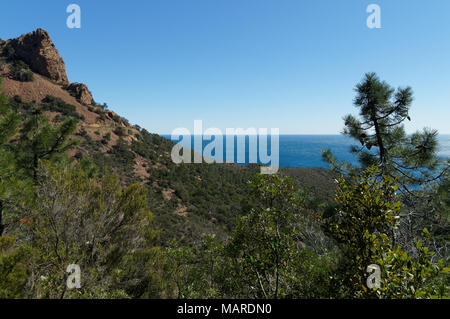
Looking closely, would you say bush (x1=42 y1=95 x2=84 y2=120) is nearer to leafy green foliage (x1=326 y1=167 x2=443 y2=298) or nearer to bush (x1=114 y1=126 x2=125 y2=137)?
bush (x1=114 y1=126 x2=125 y2=137)

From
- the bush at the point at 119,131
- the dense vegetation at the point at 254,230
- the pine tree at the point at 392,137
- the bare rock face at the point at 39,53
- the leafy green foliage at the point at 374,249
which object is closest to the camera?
the leafy green foliage at the point at 374,249

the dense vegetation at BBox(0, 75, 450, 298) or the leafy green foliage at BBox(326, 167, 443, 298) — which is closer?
the leafy green foliage at BBox(326, 167, 443, 298)

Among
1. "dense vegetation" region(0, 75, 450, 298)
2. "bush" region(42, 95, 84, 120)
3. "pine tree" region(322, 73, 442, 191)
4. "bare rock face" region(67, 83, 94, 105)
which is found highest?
"bare rock face" region(67, 83, 94, 105)

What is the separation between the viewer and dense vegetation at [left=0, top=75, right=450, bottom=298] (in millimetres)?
2129

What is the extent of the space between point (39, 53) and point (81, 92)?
11.7 meters

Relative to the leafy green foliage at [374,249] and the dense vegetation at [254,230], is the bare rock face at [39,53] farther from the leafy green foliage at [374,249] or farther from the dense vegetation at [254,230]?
the leafy green foliage at [374,249]

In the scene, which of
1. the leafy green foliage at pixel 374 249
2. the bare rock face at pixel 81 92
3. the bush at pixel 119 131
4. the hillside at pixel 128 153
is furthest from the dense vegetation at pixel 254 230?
the bare rock face at pixel 81 92

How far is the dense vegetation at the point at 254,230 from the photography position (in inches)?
83.8

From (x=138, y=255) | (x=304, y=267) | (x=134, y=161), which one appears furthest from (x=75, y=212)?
(x=134, y=161)

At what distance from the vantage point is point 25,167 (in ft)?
24.4

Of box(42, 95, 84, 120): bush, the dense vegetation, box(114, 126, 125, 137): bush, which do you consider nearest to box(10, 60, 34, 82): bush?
box(42, 95, 84, 120): bush

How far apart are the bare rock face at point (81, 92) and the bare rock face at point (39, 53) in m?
2.91

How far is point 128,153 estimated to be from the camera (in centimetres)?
3319

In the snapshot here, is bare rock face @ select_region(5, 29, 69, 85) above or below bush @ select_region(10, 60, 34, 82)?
above
